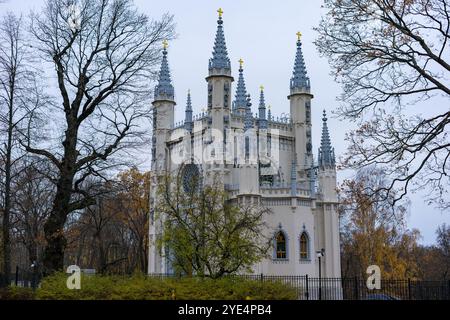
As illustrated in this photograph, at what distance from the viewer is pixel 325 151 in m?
42.2

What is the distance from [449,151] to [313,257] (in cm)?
2344

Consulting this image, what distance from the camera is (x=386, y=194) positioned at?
→ 51.2ft

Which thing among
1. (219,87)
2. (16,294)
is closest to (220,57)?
(219,87)

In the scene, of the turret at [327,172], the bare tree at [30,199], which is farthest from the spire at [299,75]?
the bare tree at [30,199]

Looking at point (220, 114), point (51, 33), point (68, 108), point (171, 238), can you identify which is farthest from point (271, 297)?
point (220, 114)

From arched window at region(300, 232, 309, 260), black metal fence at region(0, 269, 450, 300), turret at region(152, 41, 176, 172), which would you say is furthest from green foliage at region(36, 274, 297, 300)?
turret at region(152, 41, 176, 172)

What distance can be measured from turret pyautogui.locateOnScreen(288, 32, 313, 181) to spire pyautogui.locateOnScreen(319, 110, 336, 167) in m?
1.46

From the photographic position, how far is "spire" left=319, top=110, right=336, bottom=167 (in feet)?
137

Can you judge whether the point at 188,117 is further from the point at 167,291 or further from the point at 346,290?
the point at 167,291

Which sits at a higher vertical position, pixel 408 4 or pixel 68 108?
pixel 408 4

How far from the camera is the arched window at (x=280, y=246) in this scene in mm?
36719

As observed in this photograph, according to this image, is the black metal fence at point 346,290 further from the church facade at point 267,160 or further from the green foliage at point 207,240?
the green foliage at point 207,240

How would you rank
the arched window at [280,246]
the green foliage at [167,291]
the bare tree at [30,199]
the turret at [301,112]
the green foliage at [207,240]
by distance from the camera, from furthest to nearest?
1. the turret at [301,112]
2. the arched window at [280,246]
3. the bare tree at [30,199]
4. the green foliage at [207,240]
5. the green foliage at [167,291]
